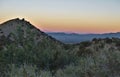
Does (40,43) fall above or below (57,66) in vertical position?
above

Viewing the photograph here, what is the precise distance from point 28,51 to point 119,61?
4639 millimetres

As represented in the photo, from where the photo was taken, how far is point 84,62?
43.8 ft

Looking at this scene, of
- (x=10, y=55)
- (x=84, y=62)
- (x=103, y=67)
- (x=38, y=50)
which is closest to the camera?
(x=103, y=67)

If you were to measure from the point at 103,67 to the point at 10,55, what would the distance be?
449cm

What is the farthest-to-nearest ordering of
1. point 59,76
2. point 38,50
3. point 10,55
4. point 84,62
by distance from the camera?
point 38,50 < point 10,55 < point 84,62 < point 59,76

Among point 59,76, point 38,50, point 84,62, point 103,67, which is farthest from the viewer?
point 38,50

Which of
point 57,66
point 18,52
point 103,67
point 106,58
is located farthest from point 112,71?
point 18,52

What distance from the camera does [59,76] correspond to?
1138 centimetres

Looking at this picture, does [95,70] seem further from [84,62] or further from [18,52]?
[18,52]

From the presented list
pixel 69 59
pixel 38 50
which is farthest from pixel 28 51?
pixel 69 59

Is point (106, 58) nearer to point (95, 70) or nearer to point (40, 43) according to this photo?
point (95, 70)

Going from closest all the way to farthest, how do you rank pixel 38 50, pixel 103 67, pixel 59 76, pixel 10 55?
pixel 59 76 < pixel 103 67 < pixel 10 55 < pixel 38 50

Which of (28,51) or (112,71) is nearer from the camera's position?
(112,71)

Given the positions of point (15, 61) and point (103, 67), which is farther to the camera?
point (15, 61)
